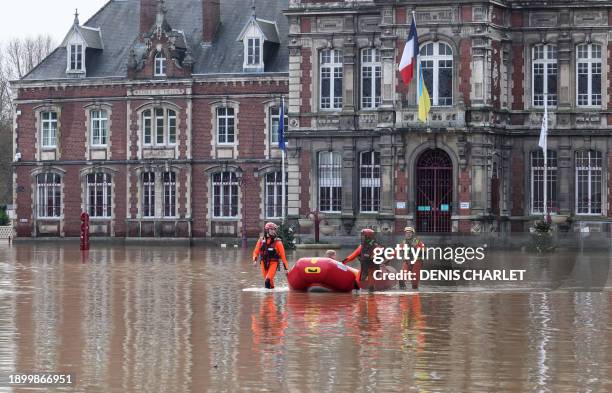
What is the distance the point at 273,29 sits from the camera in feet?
227

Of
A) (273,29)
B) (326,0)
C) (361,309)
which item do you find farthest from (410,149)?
(361,309)

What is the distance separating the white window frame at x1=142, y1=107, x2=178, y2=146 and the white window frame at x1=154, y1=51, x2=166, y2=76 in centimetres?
166

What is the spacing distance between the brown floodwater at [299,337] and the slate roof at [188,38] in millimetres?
32301

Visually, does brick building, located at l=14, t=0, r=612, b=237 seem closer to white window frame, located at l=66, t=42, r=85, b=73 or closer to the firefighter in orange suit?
white window frame, located at l=66, t=42, r=85, b=73

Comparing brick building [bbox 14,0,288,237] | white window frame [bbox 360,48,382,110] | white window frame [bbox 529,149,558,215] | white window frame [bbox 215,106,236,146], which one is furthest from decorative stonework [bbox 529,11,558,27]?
white window frame [bbox 215,106,236,146]

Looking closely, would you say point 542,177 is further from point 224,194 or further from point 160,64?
point 160,64

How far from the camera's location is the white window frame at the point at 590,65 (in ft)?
193

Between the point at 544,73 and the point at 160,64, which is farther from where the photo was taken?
the point at 160,64

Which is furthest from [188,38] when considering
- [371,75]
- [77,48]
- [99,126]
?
[371,75]

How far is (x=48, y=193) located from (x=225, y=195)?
29.5 ft

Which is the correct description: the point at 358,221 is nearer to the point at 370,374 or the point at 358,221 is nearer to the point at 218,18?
the point at 218,18

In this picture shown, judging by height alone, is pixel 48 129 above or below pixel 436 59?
below

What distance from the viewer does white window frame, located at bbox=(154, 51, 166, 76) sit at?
69.1 meters

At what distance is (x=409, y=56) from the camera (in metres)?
54.8
